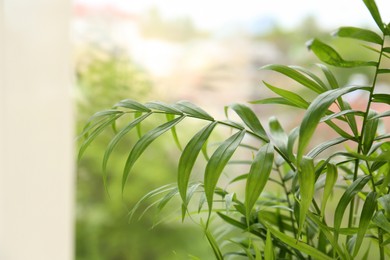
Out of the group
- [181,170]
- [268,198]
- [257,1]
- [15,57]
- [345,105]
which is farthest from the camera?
[257,1]

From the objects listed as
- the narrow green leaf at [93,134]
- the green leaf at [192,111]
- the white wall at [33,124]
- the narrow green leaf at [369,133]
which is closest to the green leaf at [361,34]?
the narrow green leaf at [369,133]

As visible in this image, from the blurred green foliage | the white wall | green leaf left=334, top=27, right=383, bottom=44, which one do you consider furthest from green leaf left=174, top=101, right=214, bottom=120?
the blurred green foliage

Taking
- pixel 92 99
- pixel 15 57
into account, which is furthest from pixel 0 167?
pixel 92 99

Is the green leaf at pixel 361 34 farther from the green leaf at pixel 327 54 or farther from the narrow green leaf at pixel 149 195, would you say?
the narrow green leaf at pixel 149 195

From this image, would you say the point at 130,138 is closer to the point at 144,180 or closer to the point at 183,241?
the point at 144,180

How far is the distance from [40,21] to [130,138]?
62 centimetres

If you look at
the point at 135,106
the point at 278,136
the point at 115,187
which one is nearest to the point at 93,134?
the point at 135,106

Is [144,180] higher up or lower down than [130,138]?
lower down

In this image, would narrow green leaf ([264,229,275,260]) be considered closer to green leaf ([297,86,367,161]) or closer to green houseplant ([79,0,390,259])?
green houseplant ([79,0,390,259])

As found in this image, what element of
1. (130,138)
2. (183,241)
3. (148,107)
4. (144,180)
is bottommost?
(183,241)

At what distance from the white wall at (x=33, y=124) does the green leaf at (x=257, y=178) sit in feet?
4.25

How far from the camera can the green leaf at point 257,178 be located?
74 centimetres

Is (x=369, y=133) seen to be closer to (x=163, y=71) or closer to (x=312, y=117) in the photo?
(x=312, y=117)

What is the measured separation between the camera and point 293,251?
101 cm
